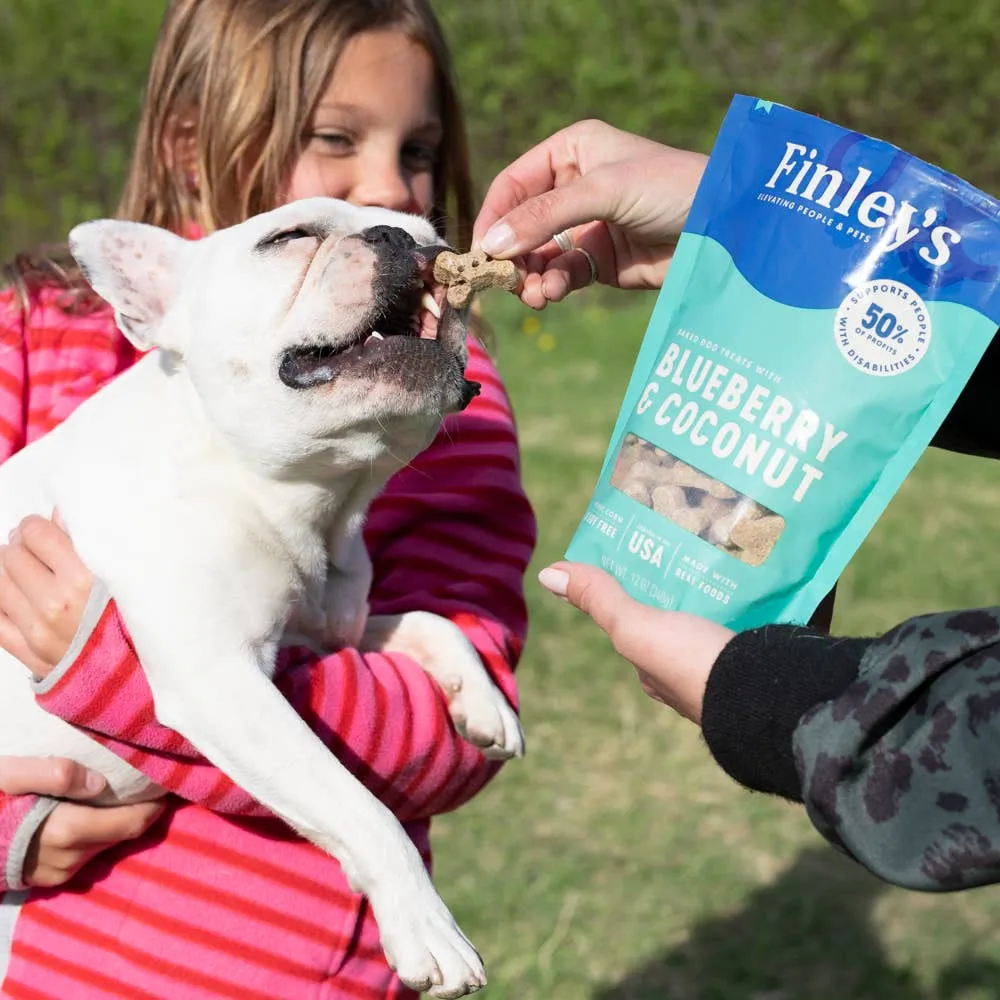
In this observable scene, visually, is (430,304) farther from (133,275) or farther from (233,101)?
(233,101)

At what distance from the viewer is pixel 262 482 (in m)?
2.02

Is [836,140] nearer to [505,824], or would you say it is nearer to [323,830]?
[323,830]

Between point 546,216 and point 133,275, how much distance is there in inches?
24.6

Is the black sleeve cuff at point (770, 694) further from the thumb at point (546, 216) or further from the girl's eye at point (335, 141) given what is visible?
the girl's eye at point (335, 141)

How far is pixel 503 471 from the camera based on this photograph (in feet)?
8.02

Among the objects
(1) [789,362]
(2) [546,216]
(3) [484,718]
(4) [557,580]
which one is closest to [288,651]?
(3) [484,718]

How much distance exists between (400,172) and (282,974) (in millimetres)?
1369

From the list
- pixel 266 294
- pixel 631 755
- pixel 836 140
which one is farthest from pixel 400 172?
pixel 631 755

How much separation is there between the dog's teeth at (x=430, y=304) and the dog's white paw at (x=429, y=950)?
0.82 metres

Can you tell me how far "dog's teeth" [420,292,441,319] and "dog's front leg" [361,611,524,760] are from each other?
487mm

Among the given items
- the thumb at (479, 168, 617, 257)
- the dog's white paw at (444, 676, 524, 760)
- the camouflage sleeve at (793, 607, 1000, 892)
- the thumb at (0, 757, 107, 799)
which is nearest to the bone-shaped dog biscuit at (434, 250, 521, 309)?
the thumb at (479, 168, 617, 257)

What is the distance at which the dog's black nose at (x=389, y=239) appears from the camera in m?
1.97

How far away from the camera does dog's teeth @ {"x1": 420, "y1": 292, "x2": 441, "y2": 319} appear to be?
206cm

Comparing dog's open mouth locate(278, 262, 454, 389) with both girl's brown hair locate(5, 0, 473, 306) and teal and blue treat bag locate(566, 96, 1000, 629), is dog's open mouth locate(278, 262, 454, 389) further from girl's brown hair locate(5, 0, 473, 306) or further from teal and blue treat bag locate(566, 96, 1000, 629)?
girl's brown hair locate(5, 0, 473, 306)
